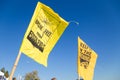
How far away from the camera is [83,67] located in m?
13.8

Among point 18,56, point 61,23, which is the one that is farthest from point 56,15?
point 18,56

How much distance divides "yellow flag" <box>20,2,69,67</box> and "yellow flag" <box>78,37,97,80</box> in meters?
4.82

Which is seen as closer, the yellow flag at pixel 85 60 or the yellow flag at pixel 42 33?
the yellow flag at pixel 42 33

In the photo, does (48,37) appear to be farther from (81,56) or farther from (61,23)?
(81,56)

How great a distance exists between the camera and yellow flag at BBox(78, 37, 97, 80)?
1359 centimetres

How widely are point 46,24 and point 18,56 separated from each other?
5.83ft

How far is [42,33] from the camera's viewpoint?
8375 mm

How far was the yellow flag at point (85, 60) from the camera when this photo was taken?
13.6 m

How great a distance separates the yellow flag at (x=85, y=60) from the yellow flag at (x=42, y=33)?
4.82m

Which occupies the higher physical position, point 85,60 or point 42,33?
point 85,60

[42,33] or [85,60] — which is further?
[85,60]

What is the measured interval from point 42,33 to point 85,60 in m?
5.98

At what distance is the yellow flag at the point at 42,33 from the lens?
7.89 metres

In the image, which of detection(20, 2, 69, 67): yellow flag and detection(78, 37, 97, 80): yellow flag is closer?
detection(20, 2, 69, 67): yellow flag
